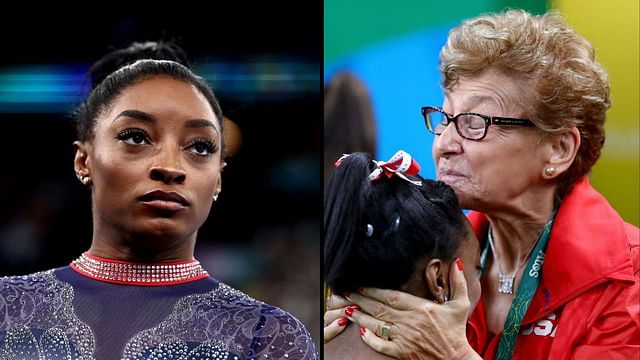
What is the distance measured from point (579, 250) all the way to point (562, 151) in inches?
7.8

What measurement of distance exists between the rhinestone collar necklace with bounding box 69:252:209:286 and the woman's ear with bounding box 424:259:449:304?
0.53 m

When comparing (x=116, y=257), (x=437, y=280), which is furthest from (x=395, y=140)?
(x=116, y=257)

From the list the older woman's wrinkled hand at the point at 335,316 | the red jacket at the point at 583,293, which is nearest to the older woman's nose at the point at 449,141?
the red jacket at the point at 583,293

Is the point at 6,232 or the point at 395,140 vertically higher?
the point at 395,140

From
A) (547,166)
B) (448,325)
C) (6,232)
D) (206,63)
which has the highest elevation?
(206,63)

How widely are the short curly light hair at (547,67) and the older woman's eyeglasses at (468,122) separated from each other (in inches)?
1.8

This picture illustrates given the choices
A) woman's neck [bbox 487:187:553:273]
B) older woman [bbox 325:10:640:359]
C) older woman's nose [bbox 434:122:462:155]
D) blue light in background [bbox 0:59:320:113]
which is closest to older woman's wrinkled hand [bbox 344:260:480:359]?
older woman [bbox 325:10:640:359]

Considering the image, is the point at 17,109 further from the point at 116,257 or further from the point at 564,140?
the point at 564,140

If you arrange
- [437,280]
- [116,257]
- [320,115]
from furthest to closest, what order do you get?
1. [320,115]
2. [116,257]
3. [437,280]

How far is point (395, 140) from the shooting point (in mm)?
1688

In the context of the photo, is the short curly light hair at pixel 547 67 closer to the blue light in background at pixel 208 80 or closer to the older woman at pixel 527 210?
the older woman at pixel 527 210

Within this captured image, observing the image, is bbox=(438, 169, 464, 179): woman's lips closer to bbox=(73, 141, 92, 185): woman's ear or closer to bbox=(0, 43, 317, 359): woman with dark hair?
bbox=(0, 43, 317, 359): woman with dark hair

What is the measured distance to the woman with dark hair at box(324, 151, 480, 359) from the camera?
1557 mm

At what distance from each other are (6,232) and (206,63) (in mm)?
567
